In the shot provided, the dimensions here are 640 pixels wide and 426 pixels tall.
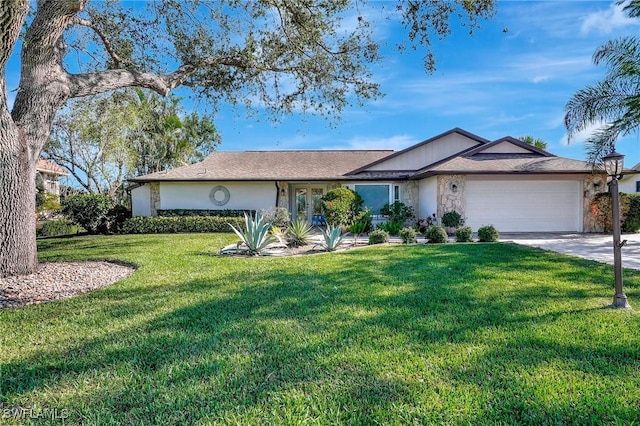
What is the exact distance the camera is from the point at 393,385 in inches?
109

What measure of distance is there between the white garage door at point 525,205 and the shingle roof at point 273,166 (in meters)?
6.72

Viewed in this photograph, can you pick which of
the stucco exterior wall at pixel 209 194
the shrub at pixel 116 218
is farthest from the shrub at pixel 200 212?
the shrub at pixel 116 218

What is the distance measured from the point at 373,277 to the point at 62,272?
638 centimetres

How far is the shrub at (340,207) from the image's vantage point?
15969 mm

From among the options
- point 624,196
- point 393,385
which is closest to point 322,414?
point 393,385

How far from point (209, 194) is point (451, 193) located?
41.2 feet

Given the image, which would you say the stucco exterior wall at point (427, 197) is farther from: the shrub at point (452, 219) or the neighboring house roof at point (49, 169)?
the neighboring house roof at point (49, 169)

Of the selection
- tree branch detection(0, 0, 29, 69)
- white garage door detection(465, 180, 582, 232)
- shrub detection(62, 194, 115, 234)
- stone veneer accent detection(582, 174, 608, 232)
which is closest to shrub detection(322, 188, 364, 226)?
white garage door detection(465, 180, 582, 232)

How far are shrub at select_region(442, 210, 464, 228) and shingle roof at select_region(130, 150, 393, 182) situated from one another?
585 cm

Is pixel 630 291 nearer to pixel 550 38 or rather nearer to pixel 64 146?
pixel 550 38

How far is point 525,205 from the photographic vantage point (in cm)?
1544

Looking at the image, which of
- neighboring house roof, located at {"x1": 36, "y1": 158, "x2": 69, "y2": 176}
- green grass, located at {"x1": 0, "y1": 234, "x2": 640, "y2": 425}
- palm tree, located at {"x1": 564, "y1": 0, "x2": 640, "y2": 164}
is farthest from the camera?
neighboring house roof, located at {"x1": 36, "y1": 158, "x2": 69, "y2": 176}

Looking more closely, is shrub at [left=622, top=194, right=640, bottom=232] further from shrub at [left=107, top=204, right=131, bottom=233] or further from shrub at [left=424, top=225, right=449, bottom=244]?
shrub at [left=107, top=204, right=131, bottom=233]

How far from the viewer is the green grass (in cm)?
249
